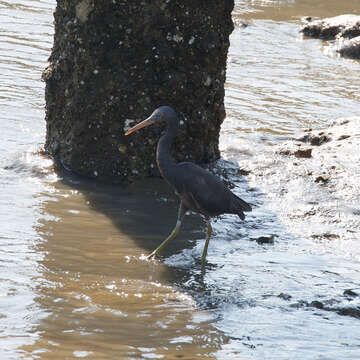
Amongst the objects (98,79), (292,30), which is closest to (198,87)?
(98,79)

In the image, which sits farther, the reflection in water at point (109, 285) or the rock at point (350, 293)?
the rock at point (350, 293)

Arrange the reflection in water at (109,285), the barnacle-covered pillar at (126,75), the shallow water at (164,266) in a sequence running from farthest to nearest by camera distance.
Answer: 1. the barnacle-covered pillar at (126,75)
2. the shallow water at (164,266)
3. the reflection in water at (109,285)

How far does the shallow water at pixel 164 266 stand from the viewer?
4648mm

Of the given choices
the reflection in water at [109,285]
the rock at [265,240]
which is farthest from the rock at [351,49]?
the rock at [265,240]

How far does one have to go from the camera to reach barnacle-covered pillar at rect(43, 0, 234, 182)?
7344 millimetres

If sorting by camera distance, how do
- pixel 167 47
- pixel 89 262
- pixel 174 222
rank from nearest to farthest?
pixel 89 262 → pixel 174 222 → pixel 167 47

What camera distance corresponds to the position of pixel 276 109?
34.3 ft

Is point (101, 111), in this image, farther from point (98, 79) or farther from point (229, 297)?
point (229, 297)

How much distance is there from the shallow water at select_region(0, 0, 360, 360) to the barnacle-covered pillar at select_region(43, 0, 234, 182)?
341 millimetres

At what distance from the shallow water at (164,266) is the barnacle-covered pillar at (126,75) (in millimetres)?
341

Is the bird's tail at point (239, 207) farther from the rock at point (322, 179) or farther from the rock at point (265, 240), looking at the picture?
the rock at point (322, 179)

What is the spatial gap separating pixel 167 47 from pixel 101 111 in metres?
0.93

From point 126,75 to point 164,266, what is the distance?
228 cm

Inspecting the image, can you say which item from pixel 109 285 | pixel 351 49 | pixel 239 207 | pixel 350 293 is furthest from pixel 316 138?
pixel 351 49
